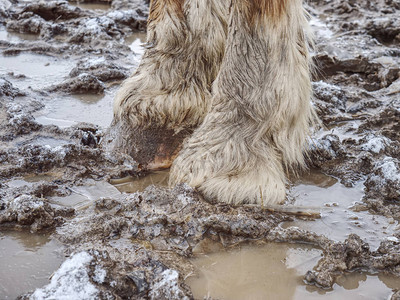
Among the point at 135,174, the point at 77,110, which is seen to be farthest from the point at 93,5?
the point at 135,174

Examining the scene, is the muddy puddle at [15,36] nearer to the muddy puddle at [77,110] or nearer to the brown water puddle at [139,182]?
the muddy puddle at [77,110]

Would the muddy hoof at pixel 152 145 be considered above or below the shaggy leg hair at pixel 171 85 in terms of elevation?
below

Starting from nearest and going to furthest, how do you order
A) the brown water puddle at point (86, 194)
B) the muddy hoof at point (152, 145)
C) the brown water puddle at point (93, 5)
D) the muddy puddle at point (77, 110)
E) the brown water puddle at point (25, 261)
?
the brown water puddle at point (25, 261)
the brown water puddle at point (86, 194)
the muddy hoof at point (152, 145)
the muddy puddle at point (77, 110)
the brown water puddle at point (93, 5)

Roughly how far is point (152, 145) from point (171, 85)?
1.09 ft

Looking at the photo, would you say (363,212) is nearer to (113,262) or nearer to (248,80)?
(248,80)

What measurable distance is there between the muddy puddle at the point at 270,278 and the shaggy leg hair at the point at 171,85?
0.83m

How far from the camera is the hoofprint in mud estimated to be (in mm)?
1906

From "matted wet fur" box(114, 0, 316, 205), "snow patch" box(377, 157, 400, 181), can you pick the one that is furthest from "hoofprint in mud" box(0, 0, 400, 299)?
"matted wet fur" box(114, 0, 316, 205)

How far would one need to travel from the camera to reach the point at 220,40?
9.37ft

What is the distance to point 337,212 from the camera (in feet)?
7.85

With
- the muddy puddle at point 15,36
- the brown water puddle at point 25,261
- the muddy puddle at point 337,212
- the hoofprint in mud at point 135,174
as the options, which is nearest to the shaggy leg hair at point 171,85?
the hoofprint in mud at point 135,174

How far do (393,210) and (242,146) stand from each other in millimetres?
691

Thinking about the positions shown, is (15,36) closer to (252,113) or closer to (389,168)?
(252,113)

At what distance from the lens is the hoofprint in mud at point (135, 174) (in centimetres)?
191
